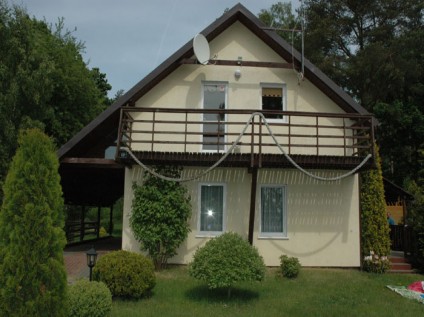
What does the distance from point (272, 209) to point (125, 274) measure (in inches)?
223

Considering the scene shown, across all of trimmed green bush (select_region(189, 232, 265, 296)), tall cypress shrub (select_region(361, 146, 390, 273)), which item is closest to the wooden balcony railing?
tall cypress shrub (select_region(361, 146, 390, 273))

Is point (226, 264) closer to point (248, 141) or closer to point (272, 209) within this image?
point (272, 209)

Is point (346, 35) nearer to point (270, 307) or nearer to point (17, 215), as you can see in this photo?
point (270, 307)

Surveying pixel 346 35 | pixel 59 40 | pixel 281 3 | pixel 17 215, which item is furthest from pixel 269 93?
pixel 281 3

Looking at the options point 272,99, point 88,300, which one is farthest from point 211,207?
point 88,300

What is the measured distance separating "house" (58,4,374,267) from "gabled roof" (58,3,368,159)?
0.13ft

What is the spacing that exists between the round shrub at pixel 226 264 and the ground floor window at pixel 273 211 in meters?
3.75

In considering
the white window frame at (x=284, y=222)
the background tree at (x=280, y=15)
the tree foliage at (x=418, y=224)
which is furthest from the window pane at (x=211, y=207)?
the background tree at (x=280, y=15)

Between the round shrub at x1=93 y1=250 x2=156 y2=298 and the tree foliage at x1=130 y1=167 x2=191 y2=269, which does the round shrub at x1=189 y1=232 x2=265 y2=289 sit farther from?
the tree foliage at x1=130 y1=167 x2=191 y2=269

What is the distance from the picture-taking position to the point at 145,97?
45.7 feet

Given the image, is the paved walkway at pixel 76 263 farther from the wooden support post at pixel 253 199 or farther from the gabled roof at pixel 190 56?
the wooden support post at pixel 253 199

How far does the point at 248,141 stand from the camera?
13648mm

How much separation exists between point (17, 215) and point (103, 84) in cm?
3470

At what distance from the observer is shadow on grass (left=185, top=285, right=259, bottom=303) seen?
9.81 m
